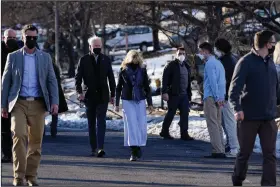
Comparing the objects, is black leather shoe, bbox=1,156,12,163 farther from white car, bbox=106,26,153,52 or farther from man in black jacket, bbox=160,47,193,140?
white car, bbox=106,26,153,52

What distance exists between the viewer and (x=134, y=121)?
1314cm

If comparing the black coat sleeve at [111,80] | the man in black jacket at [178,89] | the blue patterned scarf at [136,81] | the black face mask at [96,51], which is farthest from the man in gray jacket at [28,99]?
the man in black jacket at [178,89]

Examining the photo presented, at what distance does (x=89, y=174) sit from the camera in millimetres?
11117

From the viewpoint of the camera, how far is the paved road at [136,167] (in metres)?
10.5

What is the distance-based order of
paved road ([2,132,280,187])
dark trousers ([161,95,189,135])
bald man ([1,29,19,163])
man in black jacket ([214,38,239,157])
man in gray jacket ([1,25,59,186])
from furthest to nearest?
dark trousers ([161,95,189,135]) → man in black jacket ([214,38,239,157]) → bald man ([1,29,19,163]) → paved road ([2,132,280,187]) → man in gray jacket ([1,25,59,186])

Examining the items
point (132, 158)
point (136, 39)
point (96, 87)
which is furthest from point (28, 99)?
point (136, 39)

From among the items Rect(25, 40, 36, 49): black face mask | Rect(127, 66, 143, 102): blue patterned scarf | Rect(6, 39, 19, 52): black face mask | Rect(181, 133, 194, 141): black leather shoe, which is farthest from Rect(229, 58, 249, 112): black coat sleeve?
Rect(181, 133, 194, 141): black leather shoe

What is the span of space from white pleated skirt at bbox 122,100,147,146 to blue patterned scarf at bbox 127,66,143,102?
0.10 meters

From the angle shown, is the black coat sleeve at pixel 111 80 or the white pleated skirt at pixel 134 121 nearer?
the white pleated skirt at pixel 134 121

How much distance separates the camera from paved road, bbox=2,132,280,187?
34.4 ft

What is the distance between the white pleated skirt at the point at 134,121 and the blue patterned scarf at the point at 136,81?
103 millimetres

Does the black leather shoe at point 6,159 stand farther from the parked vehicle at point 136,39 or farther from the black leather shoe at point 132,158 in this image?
the parked vehicle at point 136,39

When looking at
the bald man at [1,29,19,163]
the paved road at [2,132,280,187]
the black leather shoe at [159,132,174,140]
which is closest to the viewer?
the paved road at [2,132,280,187]

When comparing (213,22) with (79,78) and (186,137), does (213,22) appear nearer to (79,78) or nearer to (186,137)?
(186,137)
